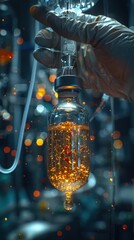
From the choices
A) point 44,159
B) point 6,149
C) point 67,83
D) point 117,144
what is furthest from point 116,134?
point 67,83

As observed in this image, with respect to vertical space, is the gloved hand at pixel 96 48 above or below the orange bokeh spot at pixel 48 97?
above

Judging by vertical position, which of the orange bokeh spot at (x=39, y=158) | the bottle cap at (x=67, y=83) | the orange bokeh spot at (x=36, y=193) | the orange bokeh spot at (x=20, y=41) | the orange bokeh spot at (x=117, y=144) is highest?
the orange bokeh spot at (x=20, y=41)

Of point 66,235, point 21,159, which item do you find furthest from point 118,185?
point 21,159

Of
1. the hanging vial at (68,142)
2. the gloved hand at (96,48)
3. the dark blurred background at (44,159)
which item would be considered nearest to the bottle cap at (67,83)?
the hanging vial at (68,142)

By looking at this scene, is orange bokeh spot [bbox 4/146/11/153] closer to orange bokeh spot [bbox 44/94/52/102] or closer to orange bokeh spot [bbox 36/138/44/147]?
orange bokeh spot [bbox 36/138/44/147]

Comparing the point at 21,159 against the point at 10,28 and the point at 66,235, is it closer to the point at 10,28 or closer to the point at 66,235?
the point at 66,235

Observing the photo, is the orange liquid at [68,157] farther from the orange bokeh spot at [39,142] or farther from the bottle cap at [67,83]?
the orange bokeh spot at [39,142]

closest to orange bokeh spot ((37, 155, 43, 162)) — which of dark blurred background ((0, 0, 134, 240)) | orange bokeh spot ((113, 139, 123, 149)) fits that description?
dark blurred background ((0, 0, 134, 240))

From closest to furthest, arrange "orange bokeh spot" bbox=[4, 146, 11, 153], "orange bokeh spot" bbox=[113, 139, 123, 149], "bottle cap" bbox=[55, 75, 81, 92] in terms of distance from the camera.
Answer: "bottle cap" bbox=[55, 75, 81, 92] → "orange bokeh spot" bbox=[4, 146, 11, 153] → "orange bokeh spot" bbox=[113, 139, 123, 149]
